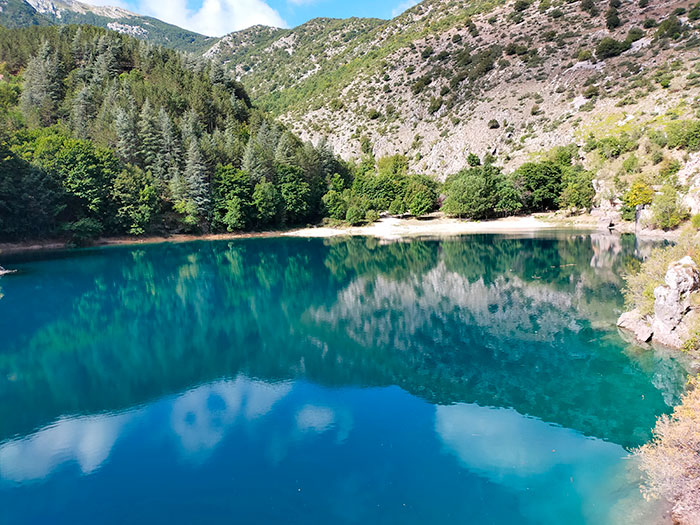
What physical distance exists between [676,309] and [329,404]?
49.1 ft

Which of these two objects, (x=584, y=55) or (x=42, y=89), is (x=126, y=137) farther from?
(x=584, y=55)

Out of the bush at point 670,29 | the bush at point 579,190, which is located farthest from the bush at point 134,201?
the bush at point 670,29

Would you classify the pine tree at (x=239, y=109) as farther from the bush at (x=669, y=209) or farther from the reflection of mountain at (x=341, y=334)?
the bush at (x=669, y=209)

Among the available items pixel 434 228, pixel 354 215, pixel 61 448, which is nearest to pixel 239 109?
pixel 354 215

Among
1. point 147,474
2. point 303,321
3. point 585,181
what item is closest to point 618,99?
point 585,181

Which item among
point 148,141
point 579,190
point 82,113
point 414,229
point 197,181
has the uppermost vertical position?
point 82,113

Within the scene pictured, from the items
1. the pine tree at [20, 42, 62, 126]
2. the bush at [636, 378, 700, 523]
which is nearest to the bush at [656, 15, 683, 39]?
the bush at [636, 378, 700, 523]

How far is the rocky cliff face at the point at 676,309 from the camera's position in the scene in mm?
18016

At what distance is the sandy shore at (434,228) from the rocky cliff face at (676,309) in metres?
49.1

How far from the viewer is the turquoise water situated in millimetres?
11078

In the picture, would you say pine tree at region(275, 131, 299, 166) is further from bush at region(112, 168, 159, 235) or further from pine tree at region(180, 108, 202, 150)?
bush at region(112, 168, 159, 235)

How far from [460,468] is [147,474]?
858cm

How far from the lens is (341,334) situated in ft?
82.5

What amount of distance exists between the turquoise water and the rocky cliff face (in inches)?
52.3
